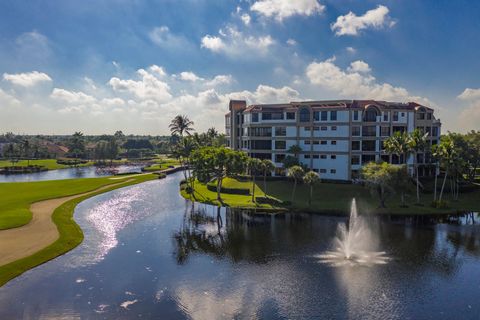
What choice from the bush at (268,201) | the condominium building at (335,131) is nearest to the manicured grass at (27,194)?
the bush at (268,201)

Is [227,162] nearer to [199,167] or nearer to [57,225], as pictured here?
[199,167]

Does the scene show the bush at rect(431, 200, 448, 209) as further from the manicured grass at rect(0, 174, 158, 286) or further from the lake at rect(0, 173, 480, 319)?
the manicured grass at rect(0, 174, 158, 286)

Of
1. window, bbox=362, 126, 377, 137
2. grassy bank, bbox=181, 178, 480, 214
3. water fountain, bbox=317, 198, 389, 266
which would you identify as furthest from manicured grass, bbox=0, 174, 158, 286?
window, bbox=362, 126, 377, 137

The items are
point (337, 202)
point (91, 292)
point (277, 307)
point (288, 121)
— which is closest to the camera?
point (277, 307)

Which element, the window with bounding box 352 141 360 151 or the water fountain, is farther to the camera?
the window with bounding box 352 141 360 151

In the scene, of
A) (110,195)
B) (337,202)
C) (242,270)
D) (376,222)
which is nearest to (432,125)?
(337,202)

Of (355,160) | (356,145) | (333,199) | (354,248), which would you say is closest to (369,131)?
(356,145)

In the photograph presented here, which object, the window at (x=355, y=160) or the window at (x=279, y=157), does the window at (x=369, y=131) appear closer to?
the window at (x=355, y=160)
